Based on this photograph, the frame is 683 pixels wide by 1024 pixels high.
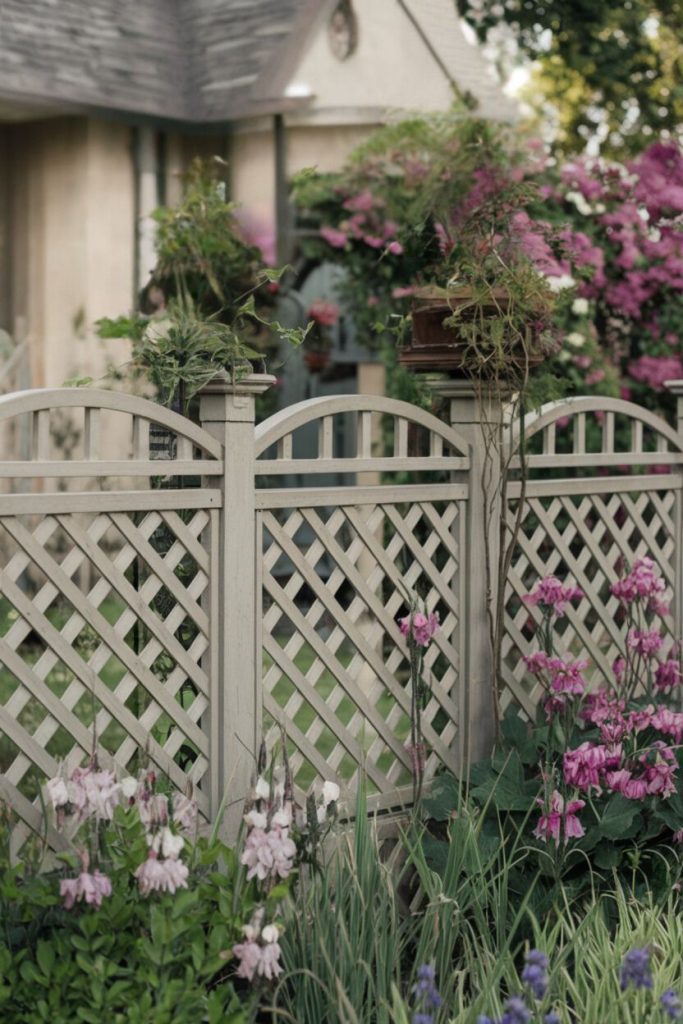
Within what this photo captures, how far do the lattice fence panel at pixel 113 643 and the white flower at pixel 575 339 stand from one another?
4.17 m

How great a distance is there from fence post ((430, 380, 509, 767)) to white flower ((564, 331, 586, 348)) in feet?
10.8

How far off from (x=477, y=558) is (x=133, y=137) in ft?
24.0

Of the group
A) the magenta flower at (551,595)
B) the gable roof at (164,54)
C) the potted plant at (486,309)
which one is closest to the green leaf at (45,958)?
the magenta flower at (551,595)

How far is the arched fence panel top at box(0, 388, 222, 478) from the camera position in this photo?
3.14 metres

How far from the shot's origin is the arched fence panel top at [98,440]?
3.14 m

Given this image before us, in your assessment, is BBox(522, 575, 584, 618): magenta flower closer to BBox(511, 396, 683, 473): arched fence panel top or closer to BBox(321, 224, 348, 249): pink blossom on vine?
BBox(511, 396, 683, 473): arched fence panel top

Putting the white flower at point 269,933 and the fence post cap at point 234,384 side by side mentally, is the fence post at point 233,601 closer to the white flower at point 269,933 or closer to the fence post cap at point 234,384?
the fence post cap at point 234,384

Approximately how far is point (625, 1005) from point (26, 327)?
28.2ft

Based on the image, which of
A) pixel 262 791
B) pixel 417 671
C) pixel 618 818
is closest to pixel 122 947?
pixel 262 791

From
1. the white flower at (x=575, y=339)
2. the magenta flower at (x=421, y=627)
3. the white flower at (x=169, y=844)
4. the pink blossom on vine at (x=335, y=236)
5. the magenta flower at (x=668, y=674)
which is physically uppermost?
the pink blossom on vine at (x=335, y=236)

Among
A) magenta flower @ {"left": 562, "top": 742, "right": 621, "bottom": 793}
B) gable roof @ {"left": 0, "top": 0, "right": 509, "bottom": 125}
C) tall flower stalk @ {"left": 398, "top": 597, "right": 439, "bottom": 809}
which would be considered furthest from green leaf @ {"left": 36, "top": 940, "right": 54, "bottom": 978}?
gable roof @ {"left": 0, "top": 0, "right": 509, "bottom": 125}

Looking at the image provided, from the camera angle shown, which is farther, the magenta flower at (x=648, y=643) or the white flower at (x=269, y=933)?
the magenta flower at (x=648, y=643)

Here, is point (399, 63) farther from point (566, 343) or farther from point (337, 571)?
point (337, 571)

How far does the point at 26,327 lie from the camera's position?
34.9ft
